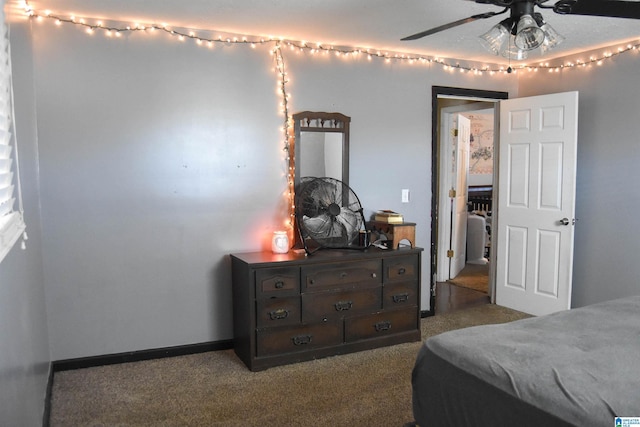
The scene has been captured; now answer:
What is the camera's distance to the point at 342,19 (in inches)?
133

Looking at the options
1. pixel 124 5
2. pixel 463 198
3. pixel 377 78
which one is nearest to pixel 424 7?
pixel 377 78

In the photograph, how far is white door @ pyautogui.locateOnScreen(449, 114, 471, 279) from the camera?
5.94 m

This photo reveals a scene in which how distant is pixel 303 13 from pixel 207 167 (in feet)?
4.02

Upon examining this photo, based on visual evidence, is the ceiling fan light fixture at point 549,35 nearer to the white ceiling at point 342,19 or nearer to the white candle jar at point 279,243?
the white ceiling at point 342,19

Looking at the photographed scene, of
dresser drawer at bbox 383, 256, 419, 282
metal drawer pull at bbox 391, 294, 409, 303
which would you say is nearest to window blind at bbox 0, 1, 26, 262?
dresser drawer at bbox 383, 256, 419, 282

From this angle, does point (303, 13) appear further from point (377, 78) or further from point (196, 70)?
point (377, 78)

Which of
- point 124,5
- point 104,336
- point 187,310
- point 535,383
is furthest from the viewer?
point 187,310

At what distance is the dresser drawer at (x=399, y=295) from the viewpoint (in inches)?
149

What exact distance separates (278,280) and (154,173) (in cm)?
111

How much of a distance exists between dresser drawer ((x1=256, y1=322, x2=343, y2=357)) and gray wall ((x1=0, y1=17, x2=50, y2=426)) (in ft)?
4.16

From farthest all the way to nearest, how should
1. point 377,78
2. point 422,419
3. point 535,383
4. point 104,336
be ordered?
point 377,78
point 104,336
point 422,419
point 535,383

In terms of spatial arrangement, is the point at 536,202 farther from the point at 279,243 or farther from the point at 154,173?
the point at 154,173

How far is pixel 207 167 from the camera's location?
12.0 feet

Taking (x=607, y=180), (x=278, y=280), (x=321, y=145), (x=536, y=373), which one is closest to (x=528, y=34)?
(x=536, y=373)
